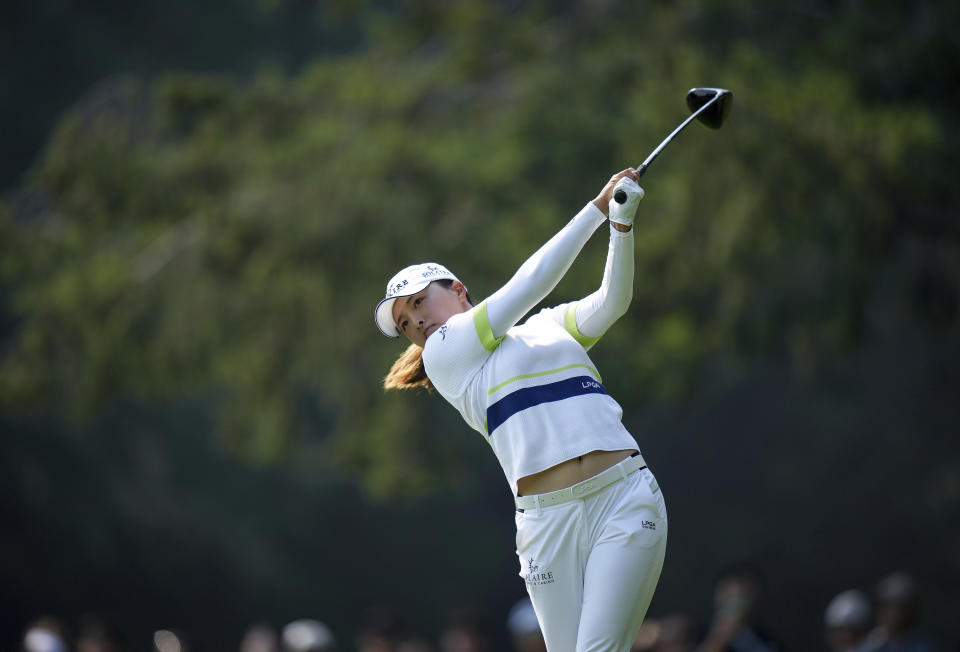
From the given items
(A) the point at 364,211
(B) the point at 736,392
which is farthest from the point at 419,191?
(B) the point at 736,392

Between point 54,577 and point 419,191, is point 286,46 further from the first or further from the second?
point 54,577

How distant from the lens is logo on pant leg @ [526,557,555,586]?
358 centimetres

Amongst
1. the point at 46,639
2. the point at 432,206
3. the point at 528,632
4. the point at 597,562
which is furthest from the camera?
the point at 432,206

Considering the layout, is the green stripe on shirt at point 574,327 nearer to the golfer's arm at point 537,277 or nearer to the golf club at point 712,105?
the golfer's arm at point 537,277

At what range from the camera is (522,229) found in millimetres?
10844

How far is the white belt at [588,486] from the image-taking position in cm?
352

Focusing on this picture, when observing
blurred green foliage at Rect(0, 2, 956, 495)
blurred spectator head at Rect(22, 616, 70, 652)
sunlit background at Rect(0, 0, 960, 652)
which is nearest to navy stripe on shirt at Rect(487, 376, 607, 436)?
sunlit background at Rect(0, 0, 960, 652)

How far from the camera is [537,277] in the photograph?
140 inches

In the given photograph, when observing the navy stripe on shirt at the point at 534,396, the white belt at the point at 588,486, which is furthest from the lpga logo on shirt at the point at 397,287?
the white belt at the point at 588,486

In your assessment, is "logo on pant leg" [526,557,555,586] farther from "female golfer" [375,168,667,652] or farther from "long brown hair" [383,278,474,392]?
"long brown hair" [383,278,474,392]

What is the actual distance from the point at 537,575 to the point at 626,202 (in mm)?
1153

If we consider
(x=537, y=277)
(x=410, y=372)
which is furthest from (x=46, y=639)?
(x=537, y=277)

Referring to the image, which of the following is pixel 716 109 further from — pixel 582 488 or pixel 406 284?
pixel 582 488

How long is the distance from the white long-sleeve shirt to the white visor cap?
0.64 feet
